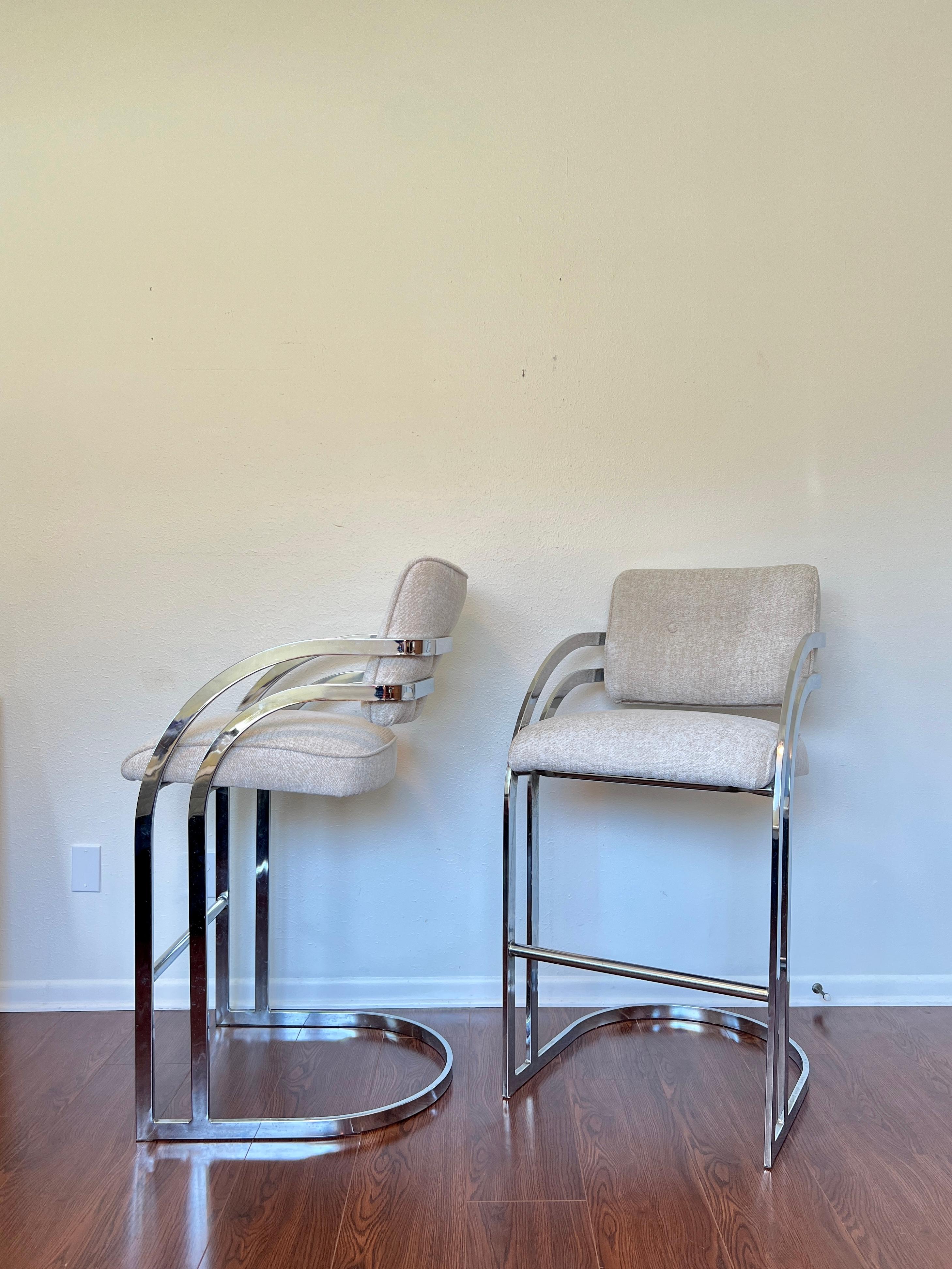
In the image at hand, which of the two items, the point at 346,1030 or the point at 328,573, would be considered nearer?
the point at 346,1030

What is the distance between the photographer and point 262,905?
6.42 feet

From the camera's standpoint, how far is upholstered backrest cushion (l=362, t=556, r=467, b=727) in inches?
59.2

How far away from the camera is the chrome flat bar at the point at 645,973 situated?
4.86 feet

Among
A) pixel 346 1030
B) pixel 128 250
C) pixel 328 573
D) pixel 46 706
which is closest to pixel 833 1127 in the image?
pixel 346 1030

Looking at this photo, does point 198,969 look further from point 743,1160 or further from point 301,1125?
point 743,1160

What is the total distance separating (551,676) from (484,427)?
23.1 inches

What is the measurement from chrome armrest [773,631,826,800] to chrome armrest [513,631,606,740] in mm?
422

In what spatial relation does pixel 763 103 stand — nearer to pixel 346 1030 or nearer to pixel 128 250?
pixel 128 250

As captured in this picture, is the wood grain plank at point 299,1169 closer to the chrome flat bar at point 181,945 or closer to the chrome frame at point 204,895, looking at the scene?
the chrome frame at point 204,895

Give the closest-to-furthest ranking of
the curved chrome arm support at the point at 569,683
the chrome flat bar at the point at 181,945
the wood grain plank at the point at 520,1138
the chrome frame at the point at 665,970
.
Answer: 1. the wood grain plank at the point at 520,1138
2. the chrome frame at the point at 665,970
3. the chrome flat bar at the point at 181,945
4. the curved chrome arm support at the point at 569,683

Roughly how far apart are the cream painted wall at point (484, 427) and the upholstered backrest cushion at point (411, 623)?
1.63 feet

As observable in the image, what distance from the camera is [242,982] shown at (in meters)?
2.07

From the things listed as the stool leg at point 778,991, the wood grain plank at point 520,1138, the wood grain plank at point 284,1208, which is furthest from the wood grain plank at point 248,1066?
the stool leg at point 778,991

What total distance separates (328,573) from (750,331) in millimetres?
1105
